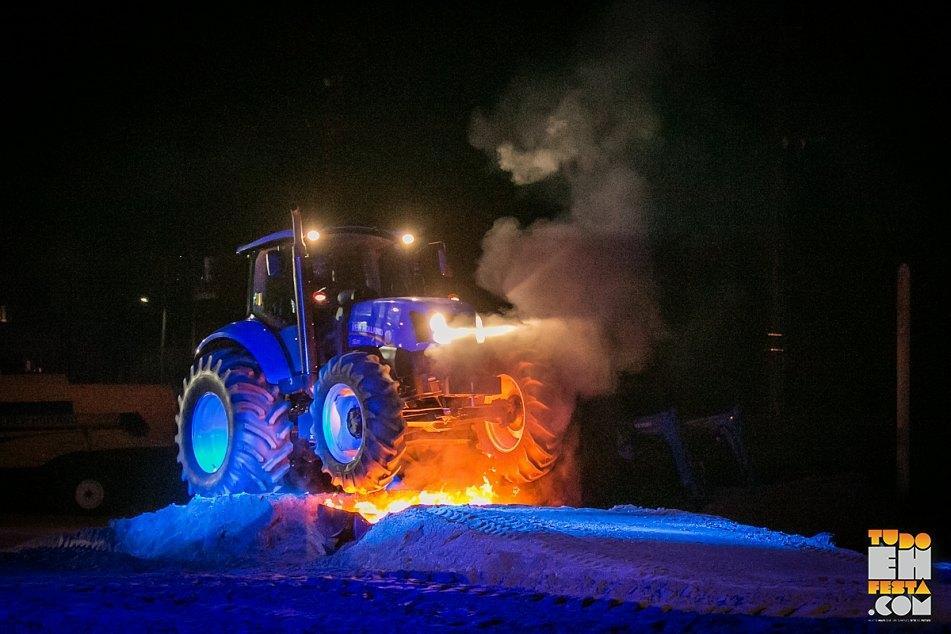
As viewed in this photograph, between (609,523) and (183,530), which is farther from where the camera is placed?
(183,530)

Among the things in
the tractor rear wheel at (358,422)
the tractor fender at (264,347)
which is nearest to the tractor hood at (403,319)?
the tractor rear wheel at (358,422)

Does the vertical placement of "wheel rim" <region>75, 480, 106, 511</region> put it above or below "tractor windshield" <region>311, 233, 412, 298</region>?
below

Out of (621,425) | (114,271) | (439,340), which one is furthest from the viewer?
(114,271)

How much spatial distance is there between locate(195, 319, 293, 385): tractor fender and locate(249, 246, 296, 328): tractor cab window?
174mm

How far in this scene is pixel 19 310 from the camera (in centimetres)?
2655

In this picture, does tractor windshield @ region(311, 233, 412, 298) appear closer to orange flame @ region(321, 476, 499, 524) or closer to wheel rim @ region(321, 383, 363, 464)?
wheel rim @ region(321, 383, 363, 464)

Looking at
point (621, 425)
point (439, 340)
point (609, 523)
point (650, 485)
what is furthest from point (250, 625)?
point (650, 485)

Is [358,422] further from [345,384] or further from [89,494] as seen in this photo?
[89,494]

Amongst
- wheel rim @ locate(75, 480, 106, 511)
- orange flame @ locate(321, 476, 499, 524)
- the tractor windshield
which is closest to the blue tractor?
the tractor windshield

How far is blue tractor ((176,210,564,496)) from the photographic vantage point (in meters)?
9.43

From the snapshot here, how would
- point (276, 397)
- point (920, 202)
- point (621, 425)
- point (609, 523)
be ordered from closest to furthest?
point (609, 523)
point (276, 397)
point (621, 425)
point (920, 202)

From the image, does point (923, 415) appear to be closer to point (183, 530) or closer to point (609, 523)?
point (609, 523)

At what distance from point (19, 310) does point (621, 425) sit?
68.2ft

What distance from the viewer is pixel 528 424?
393 inches
